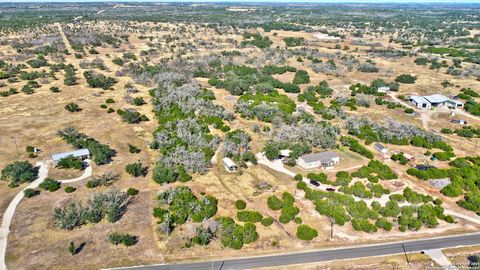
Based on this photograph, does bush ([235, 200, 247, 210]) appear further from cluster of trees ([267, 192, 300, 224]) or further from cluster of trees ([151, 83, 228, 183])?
cluster of trees ([151, 83, 228, 183])

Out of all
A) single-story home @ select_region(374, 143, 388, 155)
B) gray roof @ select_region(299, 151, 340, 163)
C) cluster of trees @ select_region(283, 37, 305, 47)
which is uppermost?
cluster of trees @ select_region(283, 37, 305, 47)

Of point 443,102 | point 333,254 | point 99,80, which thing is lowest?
point 333,254

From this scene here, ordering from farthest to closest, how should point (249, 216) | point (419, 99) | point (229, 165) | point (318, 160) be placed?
point (419, 99) → point (318, 160) → point (229, 165) → point (249, 216)

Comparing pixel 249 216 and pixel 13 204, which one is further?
pixel 13 204

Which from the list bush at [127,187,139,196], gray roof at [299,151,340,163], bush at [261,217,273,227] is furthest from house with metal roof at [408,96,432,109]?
bush at [127,187,139,196]

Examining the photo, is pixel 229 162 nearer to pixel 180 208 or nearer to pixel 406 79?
pixel 180 208

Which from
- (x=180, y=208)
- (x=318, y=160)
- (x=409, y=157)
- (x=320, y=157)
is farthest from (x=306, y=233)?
(x=409, y=157)

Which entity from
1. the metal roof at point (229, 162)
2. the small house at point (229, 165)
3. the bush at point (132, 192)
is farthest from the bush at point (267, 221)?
the bush at point (132, 192)

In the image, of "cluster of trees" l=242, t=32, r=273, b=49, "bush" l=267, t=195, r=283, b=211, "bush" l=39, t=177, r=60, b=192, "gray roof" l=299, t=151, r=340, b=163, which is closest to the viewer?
"bush" l=267, t=195, r=283, b=211
